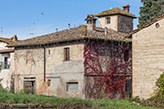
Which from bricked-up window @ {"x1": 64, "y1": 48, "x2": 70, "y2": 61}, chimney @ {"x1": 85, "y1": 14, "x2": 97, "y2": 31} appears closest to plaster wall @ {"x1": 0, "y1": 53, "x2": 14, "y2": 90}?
bricked-up window @ {"x1": 64, "y1": 48, "x2": 70, "y2": 61}

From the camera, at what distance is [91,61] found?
75.5 ft

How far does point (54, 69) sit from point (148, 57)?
381 inches

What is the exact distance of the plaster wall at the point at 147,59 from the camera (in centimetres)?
1759

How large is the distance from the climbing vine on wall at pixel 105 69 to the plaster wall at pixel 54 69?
0.61m

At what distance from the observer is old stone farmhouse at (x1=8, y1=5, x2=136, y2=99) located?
22938mm

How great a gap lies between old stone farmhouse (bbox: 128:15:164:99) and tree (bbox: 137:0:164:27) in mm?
15128

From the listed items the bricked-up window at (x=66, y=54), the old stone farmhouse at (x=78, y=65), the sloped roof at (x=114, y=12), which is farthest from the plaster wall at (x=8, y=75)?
the sloped roof at (x=114, y=12)

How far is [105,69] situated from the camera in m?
23.4

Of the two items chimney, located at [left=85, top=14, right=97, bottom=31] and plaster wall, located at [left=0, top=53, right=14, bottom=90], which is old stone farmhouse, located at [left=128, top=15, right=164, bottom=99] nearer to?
chimney, located at [left=85, top=14, right=97, bottom=31]

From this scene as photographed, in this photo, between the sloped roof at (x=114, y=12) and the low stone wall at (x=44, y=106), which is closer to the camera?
the low stone wall at (x=44, y=106)

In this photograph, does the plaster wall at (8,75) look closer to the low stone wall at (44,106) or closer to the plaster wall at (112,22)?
the plaster wall at (112,22)

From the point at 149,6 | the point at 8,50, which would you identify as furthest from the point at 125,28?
the point at 8,50

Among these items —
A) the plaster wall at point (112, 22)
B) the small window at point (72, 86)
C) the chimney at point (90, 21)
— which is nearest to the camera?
the small window at point (72, 86)

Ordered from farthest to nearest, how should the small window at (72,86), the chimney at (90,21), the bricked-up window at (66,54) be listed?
the chimney at (90,21) < the bricked-up window at (66,54) < the small window at (72,86)
